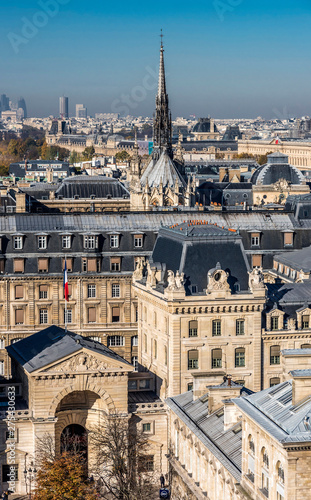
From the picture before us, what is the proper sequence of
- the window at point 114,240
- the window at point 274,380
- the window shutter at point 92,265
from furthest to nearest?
the window at point 114,240
the window shutter at point 92,265
the window at point 274,380

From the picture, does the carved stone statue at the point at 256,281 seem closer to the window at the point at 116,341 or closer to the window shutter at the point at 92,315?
the window at the point at 116,341

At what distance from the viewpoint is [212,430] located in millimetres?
79500

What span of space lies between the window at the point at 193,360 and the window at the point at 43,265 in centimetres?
2888

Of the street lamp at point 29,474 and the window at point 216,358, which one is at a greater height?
the window at point 216,358

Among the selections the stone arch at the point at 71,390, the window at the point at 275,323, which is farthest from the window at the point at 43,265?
the stone arch at the point at 71,390

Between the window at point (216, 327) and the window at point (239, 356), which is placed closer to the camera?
the window at point (216, 327)

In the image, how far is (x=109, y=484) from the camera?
90.2 metres

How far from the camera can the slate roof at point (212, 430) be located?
7269 cm

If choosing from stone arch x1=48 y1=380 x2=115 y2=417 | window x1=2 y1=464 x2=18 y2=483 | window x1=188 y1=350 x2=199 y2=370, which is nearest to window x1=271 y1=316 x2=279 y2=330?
window x1=188 y1=350 x2=199 y2=370

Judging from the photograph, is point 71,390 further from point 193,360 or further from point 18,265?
point 18,265

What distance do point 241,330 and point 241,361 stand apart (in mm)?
2718

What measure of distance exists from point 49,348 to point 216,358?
46.9 feet

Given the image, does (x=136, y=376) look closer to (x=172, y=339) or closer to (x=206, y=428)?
(x=172, y=339)

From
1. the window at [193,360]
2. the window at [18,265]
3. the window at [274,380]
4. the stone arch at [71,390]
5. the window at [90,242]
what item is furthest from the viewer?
the window at [90,242]
